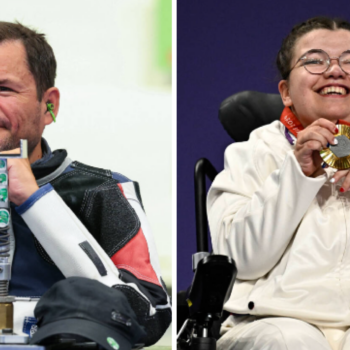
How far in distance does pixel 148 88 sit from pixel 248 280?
51 centimetres

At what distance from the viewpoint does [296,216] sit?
1635 millimetres

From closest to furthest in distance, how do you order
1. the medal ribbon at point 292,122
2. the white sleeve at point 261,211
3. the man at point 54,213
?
1. the man at point 54,213
2. the white sleeve at point 261,211
3. the medal ribbon at point 292,122

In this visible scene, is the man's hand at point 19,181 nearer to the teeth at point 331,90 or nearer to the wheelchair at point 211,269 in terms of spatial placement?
the wheelchair at point 211,269

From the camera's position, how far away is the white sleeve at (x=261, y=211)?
163 centimetres

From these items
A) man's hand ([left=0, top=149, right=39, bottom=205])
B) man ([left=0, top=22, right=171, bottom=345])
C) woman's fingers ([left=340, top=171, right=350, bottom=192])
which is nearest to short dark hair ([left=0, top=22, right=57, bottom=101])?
man ([left=0, top=22, right=171, bottom=345])

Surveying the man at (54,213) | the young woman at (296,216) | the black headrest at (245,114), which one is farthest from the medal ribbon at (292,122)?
the man at (54,213)

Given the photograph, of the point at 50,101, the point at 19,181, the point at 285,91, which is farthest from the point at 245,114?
the point at 19,181

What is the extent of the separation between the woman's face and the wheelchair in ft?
0.80

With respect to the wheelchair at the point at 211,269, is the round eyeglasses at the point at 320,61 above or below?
above

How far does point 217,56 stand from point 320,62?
0.72m

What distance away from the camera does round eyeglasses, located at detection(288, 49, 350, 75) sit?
1.83m

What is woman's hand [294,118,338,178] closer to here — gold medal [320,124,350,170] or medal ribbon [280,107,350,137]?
gold medal [320,124,350,170]

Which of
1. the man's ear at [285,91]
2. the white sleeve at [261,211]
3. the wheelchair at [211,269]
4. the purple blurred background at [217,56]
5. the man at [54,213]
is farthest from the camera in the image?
the purple blurred background at [217,56]

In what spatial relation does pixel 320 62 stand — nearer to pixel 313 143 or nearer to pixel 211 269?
pixel 313 143
